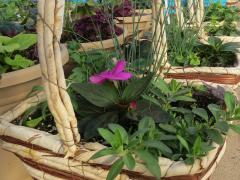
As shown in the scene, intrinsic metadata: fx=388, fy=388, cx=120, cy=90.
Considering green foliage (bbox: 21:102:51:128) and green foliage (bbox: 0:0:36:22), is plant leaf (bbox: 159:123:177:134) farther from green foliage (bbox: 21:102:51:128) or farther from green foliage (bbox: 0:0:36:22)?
green foliage (bbox: 0:0:36:22)

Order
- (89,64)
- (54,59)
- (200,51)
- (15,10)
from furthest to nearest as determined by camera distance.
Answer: (15,10) → (200,51) → (89,64) → (54,59)

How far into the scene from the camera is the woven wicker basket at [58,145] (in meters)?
0.58

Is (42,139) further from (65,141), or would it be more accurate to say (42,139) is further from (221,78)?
(221,78)

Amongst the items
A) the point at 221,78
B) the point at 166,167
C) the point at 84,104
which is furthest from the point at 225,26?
the point at 166,167

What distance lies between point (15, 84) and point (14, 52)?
23cm

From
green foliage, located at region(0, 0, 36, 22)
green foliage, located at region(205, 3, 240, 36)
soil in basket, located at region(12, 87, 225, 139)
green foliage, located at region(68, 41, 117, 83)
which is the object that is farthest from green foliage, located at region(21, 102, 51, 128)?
green foliage, located at region(205, 3, 240, 36)

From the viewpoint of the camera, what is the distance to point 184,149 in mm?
701

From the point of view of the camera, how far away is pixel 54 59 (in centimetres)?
59

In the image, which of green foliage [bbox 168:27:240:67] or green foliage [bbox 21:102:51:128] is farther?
green foliage [bbox 168:27:240:67]

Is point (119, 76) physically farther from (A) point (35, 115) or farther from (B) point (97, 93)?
(A) point (35, 115)

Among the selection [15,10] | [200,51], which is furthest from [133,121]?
[15,10]

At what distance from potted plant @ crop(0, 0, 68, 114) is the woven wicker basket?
22cm

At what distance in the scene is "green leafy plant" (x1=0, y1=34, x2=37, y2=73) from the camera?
106cm

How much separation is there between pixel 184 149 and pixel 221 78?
1.79 ft
